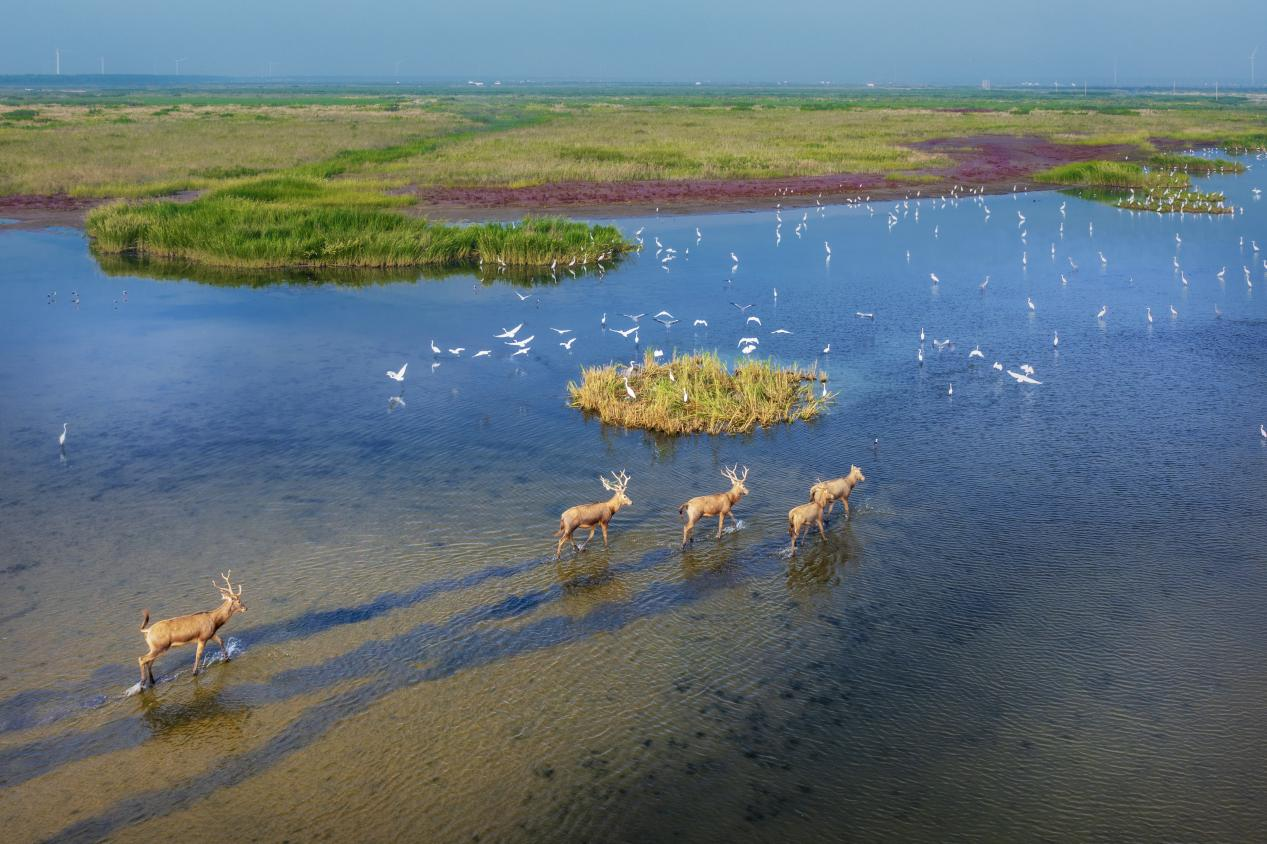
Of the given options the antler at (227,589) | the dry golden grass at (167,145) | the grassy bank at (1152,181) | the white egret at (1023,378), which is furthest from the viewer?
the dry golden grass at (167,145)

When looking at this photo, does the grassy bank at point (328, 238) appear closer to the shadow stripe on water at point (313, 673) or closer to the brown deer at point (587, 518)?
the brown deer at point (587, 518)

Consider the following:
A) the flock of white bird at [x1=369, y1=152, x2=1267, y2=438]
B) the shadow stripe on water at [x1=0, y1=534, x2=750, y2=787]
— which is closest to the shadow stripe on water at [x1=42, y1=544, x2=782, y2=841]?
the shadow stripe on water at [x1=0, y1=534, x2=750, y2=787]

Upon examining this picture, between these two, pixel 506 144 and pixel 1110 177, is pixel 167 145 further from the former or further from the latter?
pixel 1110 177

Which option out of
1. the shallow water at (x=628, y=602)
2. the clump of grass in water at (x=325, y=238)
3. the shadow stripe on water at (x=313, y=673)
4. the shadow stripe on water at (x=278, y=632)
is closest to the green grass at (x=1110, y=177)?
the clump of grass in water at (x=325, y=238)

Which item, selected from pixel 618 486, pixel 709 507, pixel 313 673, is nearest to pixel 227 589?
pixel 313 673

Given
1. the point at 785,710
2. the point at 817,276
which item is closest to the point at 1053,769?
the point at 785,710

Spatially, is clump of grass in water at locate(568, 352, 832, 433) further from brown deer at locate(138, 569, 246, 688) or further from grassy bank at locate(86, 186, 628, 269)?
grassy bank at locate(86, 186, 628, 269)
